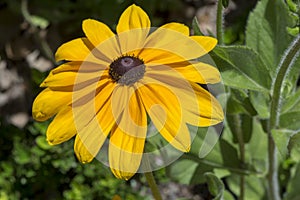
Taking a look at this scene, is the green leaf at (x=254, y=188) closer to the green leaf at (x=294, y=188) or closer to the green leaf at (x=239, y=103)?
the green leaf at (x=294, y=188)

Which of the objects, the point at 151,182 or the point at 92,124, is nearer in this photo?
the point at 92,124

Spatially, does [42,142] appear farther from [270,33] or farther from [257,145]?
[270,33]

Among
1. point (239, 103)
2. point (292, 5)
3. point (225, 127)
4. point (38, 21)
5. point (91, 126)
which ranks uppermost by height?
point (292, 5)

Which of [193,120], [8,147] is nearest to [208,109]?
[193,120]

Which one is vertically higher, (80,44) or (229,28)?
(80,44)

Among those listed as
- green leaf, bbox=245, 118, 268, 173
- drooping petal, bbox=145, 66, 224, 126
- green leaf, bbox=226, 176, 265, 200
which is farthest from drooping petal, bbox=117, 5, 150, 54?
green leaf, bbox=226, 176, 265, 200

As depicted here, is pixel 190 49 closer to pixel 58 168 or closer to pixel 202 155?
pixel 202 155

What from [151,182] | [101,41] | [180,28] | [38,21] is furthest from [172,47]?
[38,21]

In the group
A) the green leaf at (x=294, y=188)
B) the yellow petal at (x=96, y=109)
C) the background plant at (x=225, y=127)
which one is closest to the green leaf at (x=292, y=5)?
the background plant at (x=225, y=127)
